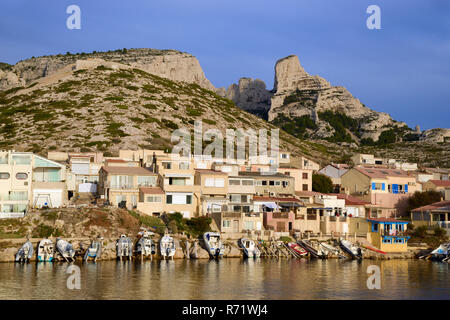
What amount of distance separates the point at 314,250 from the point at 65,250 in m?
28.5

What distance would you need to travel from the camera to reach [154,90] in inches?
6865

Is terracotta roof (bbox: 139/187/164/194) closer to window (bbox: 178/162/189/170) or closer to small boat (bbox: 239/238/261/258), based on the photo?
window (bbox: 178/162/189/170)

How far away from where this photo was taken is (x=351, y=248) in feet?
222

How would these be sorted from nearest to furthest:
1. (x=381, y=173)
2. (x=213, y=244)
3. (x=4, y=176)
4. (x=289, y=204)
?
(x=213, y=244) < (x=4, y=176) < (x=289, y=204) < (x=381, y=173)

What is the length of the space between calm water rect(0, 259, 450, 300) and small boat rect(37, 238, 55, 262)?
1721mm

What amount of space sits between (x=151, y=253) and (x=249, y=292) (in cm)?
1982

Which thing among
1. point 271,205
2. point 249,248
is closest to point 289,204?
point 271,205

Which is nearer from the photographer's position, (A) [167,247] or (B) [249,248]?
(A) [167,247]

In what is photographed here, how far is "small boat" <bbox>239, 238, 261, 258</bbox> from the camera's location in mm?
→ 64062

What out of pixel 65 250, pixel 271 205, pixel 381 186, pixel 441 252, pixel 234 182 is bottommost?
pixel 441 252

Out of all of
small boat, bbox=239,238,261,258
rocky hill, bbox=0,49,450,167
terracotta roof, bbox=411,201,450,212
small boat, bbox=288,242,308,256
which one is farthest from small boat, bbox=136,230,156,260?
rocky hill, bbox=0,49,450,167

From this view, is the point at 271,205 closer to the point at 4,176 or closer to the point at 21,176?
the point at 21,176
